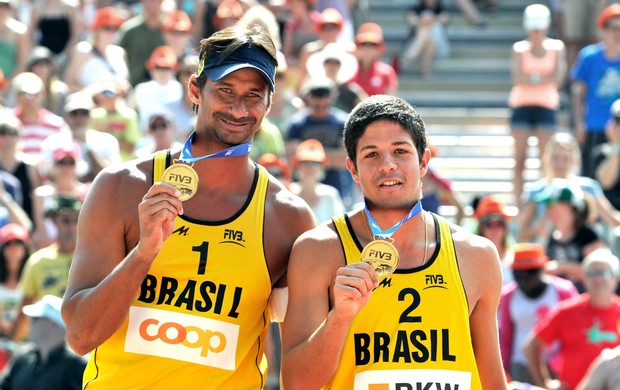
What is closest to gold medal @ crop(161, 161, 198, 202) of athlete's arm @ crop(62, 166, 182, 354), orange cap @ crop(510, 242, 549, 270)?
athlete's arm @ crop(62, 166, 182, 354)

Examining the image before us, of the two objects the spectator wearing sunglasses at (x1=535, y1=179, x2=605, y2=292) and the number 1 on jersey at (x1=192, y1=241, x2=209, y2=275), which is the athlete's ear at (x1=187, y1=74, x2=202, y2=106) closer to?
the number 1 on jersey at (x1=192, y1=241, x2=209, y2=275)

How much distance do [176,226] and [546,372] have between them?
538 centimetres

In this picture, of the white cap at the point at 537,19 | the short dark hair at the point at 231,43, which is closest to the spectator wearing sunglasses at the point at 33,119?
the white cap at the point at 537,19

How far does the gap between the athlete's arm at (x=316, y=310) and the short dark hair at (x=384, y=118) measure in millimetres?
342

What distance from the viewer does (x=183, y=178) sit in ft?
14.0

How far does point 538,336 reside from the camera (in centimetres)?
931

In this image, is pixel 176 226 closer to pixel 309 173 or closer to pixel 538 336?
pixel 538 336

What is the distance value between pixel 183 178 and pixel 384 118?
2.46ft

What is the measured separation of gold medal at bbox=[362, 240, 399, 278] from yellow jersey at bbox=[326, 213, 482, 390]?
25 cm

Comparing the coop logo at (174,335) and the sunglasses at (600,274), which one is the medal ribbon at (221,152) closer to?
the coop logo at (174,335)

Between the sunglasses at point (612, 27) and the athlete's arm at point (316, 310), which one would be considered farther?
the sunglasses at point (612, 27)

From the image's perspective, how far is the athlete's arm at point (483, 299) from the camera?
4.61 m

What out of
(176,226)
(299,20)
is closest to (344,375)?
(176,226)

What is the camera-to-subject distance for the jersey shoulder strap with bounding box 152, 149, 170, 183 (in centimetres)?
462
